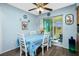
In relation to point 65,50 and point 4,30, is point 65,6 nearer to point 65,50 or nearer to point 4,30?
point 65,50

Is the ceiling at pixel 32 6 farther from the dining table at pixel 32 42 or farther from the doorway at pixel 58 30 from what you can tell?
the dining table at pixel 32 42

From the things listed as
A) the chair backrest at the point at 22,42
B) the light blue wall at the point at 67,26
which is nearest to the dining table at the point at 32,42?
the chair backrest at the point at 22,42

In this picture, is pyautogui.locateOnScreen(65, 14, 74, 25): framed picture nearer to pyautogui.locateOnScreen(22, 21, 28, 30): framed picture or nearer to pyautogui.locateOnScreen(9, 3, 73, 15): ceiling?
pyautogui.locateOnScreen(9, 3, 73, 15): ceiling

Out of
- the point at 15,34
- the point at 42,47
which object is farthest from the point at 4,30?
the point at 42,47

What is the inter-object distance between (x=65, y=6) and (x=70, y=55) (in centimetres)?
78

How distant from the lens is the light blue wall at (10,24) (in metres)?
1.46

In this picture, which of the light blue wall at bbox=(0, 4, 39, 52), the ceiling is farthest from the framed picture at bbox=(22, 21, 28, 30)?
the ceiling

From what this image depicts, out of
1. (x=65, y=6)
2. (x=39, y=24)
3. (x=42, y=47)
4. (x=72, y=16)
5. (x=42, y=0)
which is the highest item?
(x=42, y=0)

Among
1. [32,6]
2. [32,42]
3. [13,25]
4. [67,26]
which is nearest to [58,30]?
[67,26]

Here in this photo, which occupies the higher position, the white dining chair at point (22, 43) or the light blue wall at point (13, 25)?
the light blue wall at point (13, 25)

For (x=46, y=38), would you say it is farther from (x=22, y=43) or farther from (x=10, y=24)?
(x=10, y=24)

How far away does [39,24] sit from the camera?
154cm

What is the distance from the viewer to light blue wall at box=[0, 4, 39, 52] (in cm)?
146

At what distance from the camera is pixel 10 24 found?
149cm
